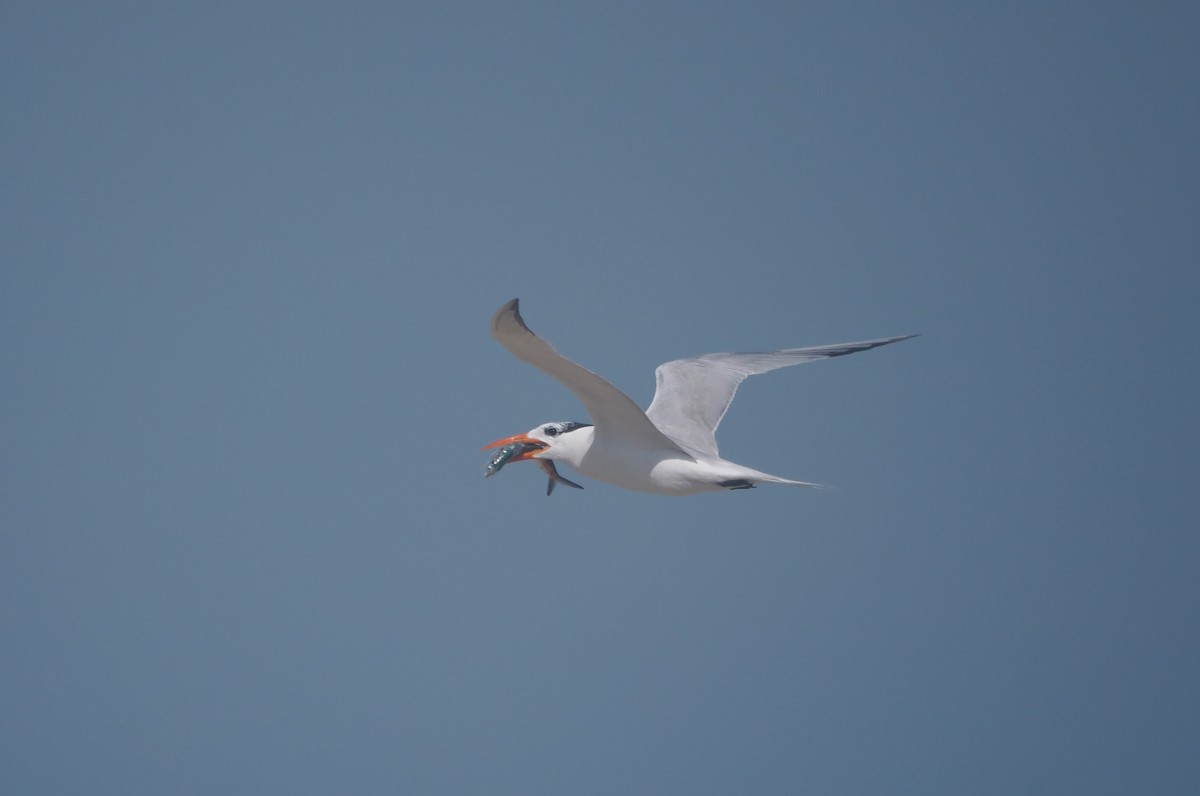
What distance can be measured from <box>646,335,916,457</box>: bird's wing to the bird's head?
70 cm

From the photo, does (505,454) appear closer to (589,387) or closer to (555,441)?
(555,441)

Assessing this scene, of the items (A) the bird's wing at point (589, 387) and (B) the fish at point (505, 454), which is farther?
(B) the fish at point (505, 454)

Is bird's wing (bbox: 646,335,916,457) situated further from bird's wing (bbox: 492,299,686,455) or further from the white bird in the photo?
bird's wing (bbox: 492,299,686,455)

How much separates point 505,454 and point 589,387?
59.3 inches

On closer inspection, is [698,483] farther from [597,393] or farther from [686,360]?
[686,360]

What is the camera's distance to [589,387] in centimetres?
900

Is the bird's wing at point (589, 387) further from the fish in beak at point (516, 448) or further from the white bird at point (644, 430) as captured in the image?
the fish in beak at point (516, 448)

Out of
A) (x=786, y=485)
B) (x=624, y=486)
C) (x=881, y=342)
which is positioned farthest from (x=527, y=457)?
(x=881, y=342)

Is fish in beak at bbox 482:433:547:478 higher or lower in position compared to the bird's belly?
higher

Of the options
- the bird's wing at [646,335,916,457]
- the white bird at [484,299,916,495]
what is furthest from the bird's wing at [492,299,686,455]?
the bird's wing at [646,335,916,457]

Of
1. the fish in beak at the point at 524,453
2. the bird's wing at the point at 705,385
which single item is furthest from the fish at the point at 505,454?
the bird's wing at the point at 705,385

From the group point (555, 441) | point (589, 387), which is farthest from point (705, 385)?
point (589, 387)

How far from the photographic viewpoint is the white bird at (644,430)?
8.54 meters

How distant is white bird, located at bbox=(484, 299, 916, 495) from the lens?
28.0 ft
